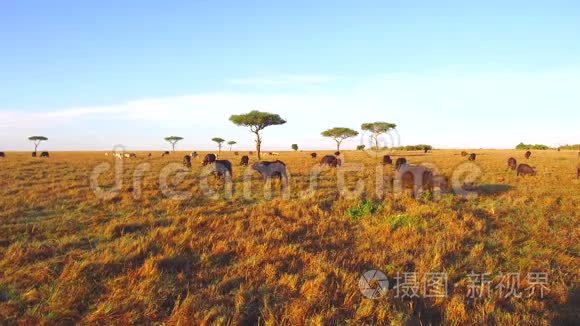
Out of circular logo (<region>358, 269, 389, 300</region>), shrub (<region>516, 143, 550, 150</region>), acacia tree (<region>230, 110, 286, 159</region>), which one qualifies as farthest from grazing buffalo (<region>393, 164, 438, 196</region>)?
shrub (<region>516, 143, 550, 150</region>)

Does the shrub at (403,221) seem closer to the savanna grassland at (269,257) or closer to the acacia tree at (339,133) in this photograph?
the savanna grassland at (269,257)

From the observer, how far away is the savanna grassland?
17.0ft

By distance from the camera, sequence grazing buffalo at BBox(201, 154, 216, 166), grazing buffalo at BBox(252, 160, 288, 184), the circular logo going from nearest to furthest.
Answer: the circular logo → grazing buffalo at BBox(252, 160, 288, 184) → grazing buffalo at BBox(201, 154, 216, 166)

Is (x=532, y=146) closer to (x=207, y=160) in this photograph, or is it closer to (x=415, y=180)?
(x=207, y=160)

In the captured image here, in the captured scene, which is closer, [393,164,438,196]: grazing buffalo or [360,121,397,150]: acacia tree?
[393,164,438,196]: grazing buffalo

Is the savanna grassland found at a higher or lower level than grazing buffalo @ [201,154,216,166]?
lower

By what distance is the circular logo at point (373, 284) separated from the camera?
5.76 m
